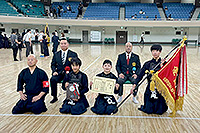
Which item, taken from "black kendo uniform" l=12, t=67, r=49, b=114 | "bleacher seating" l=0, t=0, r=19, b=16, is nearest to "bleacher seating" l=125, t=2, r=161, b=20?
"bleacher seating" l=0, t=0, r=19, b=16

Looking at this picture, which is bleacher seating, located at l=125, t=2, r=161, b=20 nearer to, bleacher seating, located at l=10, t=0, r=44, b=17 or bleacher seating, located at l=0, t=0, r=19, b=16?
bleacher seating, located at l=10, t=0, r=44, b=17

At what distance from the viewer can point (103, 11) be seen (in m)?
25.6

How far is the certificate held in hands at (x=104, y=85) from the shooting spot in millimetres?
3410

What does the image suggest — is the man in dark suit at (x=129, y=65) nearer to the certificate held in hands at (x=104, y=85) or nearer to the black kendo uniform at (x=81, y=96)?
the certificate held in hands at (x=104, y=85)

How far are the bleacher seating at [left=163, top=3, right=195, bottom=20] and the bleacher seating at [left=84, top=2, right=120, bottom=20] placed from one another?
24.3 ft

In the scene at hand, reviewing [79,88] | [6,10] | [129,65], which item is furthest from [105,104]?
[6,10]

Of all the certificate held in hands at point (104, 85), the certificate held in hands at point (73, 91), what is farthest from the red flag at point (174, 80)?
the certificate held in hands at point (73, 91)

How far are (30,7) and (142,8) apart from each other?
16.1m

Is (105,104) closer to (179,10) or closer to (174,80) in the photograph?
(174,80)

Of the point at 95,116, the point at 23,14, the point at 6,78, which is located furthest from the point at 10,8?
the point at 95,116

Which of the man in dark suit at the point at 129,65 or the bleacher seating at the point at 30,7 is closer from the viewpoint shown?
the man in dark suit at the point at 129,65

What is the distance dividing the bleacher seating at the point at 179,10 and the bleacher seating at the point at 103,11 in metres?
7.41

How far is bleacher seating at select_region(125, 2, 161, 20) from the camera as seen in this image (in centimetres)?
2423

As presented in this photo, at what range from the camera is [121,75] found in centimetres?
393
